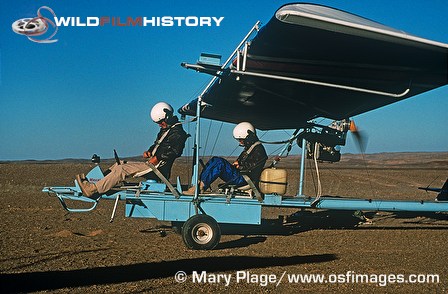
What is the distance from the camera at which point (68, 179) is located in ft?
109

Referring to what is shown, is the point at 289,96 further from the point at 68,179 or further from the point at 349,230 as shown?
the point at 68,179

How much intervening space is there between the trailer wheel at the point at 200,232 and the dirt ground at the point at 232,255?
0.16 m

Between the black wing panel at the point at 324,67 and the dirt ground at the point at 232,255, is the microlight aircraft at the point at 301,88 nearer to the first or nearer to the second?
the black wing panel at the point at 324,67

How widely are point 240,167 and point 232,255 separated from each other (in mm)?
2254

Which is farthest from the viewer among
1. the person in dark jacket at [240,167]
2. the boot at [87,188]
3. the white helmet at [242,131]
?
Answer: the white helmet at [242,131]

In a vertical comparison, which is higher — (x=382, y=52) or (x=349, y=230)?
(x=382, y=52)

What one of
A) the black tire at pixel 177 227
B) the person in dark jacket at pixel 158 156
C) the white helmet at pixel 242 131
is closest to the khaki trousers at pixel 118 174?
the person in dark jacket at pixel 158 156

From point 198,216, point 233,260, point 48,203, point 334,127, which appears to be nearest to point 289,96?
point 334,127

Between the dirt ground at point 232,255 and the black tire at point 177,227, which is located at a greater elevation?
the black tire at point 177,227

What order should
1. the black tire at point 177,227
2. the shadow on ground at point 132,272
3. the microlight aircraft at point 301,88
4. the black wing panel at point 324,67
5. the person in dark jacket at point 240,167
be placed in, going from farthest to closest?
the black tire at point 177,227 < the person in dark jacket at point 240,167 < the microlight aircraft at point 301,88 < the black wing panel at point 324,67 < the shadow on ground at point 132,272

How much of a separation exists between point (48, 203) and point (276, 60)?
12126mm

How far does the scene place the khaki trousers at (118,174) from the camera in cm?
1105

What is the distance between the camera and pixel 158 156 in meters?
11.4

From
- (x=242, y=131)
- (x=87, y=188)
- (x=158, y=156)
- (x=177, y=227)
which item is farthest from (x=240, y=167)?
(x=87, y=188)
